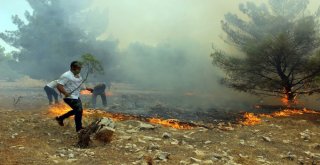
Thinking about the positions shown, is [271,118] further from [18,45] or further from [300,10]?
[18,45]

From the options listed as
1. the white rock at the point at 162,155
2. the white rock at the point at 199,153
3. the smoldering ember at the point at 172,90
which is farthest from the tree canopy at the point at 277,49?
the white rock at the point at 162,155

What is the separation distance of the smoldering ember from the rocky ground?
0.03 metres

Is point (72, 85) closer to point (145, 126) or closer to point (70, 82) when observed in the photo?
point (70, 82)

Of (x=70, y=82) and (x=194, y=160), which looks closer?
(x=194, y=160)

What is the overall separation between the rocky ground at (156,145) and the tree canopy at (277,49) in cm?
557

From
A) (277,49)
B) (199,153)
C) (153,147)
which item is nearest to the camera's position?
(199,153)

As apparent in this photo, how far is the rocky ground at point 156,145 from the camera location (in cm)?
775

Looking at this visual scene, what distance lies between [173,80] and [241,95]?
A: 461 inches

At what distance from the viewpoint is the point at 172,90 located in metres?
36.1

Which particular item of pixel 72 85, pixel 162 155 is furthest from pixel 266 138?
pixel 72 85

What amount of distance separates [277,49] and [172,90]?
19937 mm

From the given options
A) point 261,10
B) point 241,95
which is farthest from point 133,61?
point 261,10

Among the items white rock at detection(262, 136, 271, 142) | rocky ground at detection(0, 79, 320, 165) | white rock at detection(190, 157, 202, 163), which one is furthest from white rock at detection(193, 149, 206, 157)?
white rock at detection(262, 136, 271, 142)

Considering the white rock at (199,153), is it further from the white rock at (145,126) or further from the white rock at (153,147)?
the white rock at (145,126)
